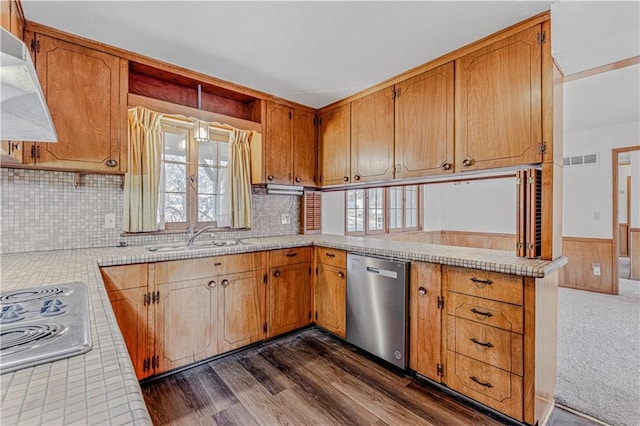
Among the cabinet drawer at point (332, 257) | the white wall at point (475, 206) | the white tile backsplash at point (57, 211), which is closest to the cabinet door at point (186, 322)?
the white tile backsplash at point (57, 211)

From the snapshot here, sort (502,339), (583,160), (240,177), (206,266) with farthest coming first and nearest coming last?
(583,160)
(240,177)
(206,266)
(502,339)

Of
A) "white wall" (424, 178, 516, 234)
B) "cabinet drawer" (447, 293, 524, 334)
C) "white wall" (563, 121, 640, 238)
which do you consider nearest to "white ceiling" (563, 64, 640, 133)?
"white wall" (563, 121, 640, 238)

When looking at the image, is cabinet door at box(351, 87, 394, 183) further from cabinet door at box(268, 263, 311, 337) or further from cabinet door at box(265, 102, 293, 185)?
cabinet door at box(268, 263, 311, 337)

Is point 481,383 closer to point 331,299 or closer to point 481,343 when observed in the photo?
point 481,343

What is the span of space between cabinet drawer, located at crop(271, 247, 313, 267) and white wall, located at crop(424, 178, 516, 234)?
10.4 feet

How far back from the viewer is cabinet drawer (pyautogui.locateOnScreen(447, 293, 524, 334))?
170 centimetres

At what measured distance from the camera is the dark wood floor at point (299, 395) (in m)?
1.79

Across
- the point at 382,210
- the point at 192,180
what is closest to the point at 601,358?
the point at 382,210

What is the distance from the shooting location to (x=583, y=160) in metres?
4.70

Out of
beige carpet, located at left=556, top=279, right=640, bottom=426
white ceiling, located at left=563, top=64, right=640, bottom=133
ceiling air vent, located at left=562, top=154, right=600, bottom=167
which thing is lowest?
beige carpet, located at left=556, top=279, right=640, bottom=426

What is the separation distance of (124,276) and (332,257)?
1619 millimetres

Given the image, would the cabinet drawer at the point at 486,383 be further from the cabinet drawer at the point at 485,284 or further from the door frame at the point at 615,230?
the door frame at the point at 615,230

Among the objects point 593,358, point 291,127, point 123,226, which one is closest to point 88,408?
point 123,226

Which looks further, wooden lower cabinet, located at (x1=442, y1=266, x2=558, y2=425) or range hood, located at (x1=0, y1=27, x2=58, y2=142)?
wooden lower cabinet, located at (x1=442, y1=266, x2=558, y2=425)
